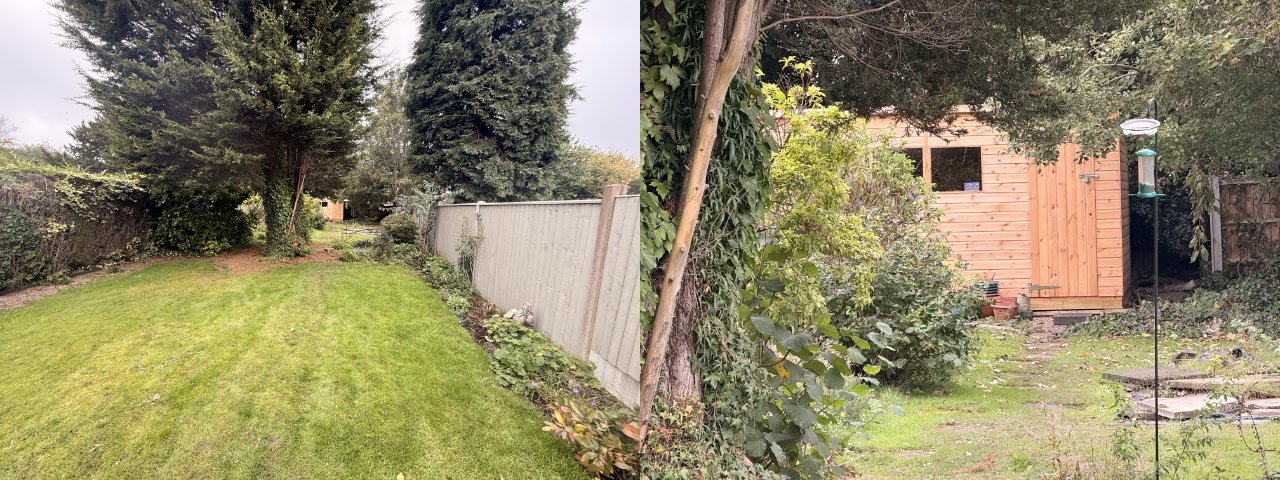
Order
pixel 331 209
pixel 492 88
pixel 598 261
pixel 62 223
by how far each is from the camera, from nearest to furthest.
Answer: pixel 598 261 < pixel 492 88 < pixel 62 223 < pixel 331 209

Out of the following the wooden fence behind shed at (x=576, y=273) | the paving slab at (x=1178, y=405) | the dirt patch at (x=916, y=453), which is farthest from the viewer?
the paving slab at (x=1178, y=405)

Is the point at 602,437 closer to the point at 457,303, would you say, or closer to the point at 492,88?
the point at 457,303

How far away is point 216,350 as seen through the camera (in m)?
3.96

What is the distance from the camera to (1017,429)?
4.30 m

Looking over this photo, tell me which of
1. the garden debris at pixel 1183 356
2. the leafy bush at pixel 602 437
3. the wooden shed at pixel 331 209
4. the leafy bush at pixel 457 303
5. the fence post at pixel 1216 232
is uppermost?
the fence post at pixel 1216 232

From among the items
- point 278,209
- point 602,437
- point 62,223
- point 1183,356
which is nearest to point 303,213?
point 278,209

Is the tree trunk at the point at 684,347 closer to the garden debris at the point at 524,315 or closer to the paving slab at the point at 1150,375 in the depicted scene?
the garden debris at the point at 524,315

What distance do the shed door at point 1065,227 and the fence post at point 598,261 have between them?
8.74 metres

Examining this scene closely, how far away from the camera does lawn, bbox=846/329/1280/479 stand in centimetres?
349

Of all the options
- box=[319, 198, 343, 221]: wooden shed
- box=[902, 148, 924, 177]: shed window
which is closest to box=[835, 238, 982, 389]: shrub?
box=[902, 148, 924, 177]: shed window

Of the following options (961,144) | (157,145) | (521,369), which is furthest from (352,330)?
(961,144)

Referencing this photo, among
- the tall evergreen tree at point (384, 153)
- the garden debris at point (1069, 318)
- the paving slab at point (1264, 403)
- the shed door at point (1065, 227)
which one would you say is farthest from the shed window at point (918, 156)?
the tall evergreen tree at point (384, 153)

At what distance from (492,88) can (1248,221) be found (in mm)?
10932

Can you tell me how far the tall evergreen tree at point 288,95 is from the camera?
6641 mm
